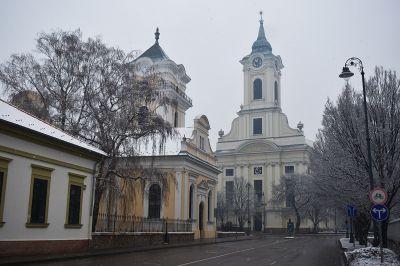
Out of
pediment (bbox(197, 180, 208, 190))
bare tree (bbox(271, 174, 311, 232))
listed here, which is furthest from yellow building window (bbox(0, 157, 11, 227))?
bare tree (bbox(271, 174, 311, 232))

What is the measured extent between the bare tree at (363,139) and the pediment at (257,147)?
55.9 m

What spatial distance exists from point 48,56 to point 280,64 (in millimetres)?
67155

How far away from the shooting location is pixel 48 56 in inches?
1030

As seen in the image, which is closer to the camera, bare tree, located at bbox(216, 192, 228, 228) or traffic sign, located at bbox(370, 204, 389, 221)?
traffic sign, located at bbox(370, 204, 389, 221)

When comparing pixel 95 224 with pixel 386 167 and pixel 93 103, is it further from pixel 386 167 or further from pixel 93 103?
pixel 386 167

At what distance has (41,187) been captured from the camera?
18891 mm

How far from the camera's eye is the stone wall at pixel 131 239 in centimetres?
2324

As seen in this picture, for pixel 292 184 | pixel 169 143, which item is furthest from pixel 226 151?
pixel 169 143

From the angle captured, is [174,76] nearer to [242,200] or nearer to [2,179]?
[242,200]

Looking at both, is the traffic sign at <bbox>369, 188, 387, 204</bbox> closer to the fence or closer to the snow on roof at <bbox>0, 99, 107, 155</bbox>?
the snow on roof at <bbox>0, 99, 107, 155</bbox>

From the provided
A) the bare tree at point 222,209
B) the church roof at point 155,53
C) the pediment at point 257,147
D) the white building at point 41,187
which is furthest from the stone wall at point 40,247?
the pediment at point 257,147

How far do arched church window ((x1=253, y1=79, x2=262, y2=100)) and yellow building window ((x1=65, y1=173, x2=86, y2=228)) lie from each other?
6582 cm

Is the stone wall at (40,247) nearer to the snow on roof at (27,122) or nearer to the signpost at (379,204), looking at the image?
the snow on roof at (27,122)

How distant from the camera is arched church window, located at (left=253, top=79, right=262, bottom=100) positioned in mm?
84625
